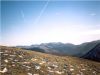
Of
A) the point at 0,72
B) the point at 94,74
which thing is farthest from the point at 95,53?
the point at 0,72

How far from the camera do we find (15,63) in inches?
880

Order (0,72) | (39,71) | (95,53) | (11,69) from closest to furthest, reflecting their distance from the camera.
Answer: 1. (0,72)
2. (11,69)
3. (39,71)
4. (95,53)

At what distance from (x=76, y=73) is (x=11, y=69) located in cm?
1051

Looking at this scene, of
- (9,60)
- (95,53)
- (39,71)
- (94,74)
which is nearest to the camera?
(39,71)

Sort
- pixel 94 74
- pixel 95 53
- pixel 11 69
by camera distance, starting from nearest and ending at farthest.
Result: 1. pixel 11 69
2. pixel 94 74
3. pixel 95 53

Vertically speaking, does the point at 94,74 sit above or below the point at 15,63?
below

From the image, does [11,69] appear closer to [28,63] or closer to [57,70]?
[28,63]

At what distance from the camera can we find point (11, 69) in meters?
19.8

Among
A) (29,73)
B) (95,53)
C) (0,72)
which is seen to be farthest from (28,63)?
(95,53)

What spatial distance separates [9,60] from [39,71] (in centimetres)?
522

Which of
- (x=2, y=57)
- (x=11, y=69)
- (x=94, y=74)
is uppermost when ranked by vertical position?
(x=2, y=57)

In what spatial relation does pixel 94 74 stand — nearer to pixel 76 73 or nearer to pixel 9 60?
pixel 76 73

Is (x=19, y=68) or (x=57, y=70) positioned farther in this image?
(x=57, y=70)

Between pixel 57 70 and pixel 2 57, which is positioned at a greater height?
pixel 2 57
